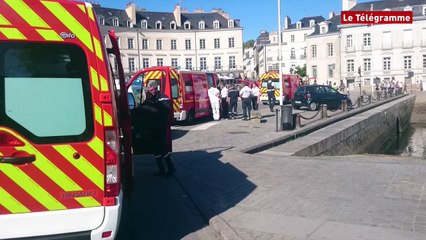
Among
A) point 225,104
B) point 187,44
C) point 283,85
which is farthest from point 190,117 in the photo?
point 187,44

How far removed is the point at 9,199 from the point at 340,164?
7372 millimetres

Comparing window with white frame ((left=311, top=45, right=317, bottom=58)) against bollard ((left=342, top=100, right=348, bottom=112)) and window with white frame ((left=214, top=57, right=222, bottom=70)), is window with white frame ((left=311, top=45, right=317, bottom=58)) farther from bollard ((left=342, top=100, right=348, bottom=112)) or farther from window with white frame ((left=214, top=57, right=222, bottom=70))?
bollard ((left=342, top=100, right=348, bottom=112))

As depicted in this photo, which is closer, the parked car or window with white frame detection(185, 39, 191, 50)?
the parked car

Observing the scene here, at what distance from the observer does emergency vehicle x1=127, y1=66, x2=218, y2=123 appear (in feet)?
60.2

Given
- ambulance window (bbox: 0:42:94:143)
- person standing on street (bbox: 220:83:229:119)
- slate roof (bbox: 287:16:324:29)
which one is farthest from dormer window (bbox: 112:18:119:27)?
ambulance window (bbox: 0:42:94:143)

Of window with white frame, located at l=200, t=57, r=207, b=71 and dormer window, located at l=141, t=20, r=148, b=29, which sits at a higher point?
dormer window, located at l=141, t=20, r=148, b=29

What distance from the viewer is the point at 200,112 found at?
2036 centimetres

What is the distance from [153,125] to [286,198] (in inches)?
116

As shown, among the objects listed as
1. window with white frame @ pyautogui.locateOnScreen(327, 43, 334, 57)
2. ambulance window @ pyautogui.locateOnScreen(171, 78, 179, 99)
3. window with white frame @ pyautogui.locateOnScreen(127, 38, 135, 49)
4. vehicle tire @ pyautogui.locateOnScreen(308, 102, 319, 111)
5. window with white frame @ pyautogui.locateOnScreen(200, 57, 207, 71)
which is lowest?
vehicle tire @ pyautogui.locateOnScreen(308, 102, 319, 111)

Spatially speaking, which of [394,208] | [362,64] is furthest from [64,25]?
[362,64]

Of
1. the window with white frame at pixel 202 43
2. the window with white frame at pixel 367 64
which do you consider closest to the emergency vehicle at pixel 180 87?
the window with white frame at pixel 367 64

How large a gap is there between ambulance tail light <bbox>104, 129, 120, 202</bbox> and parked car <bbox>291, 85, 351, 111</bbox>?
24.2 metres

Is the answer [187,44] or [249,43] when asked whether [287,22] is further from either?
[249,43]

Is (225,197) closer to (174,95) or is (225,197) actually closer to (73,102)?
(73,102)
